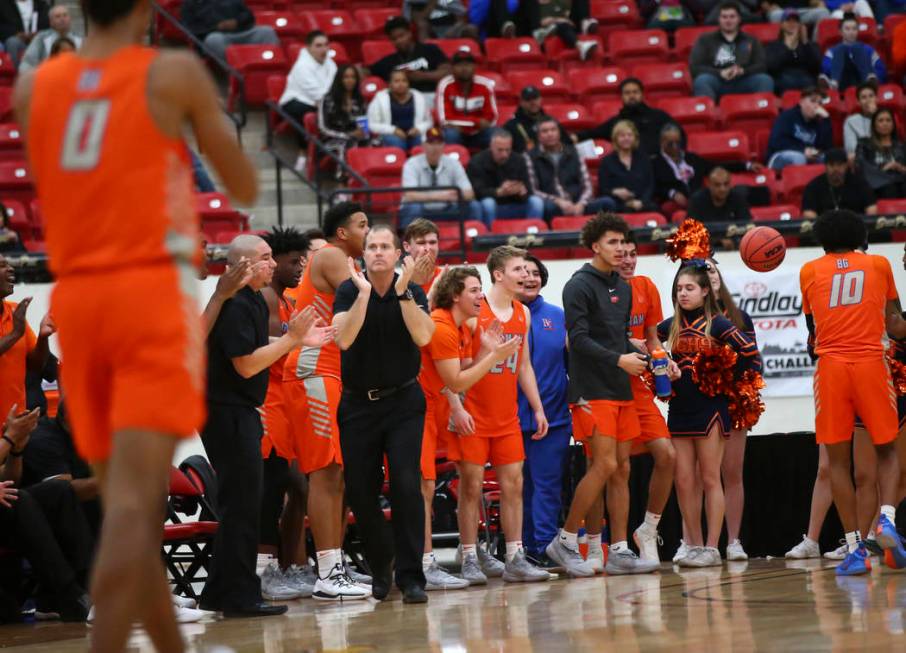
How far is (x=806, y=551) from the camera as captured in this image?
9.05 metres

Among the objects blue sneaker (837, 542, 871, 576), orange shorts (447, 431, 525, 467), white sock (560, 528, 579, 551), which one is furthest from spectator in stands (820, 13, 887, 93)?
blue sneaker (837, 542, 871, 576)

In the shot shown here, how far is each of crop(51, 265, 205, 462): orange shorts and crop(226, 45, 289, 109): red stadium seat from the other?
38.9ft

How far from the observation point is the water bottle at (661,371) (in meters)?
8.31

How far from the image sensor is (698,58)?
53.2ft

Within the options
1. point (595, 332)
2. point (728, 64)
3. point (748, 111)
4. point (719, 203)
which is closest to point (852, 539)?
point (595, 332)

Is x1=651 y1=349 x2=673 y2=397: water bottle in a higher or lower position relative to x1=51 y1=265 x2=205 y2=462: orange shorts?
lower

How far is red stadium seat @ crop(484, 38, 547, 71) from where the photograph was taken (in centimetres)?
1641

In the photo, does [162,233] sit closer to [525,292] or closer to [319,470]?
[319,470]

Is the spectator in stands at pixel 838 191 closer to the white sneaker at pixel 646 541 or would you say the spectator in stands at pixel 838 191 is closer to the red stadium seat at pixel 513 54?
the red stadium seat at pixel 513 54

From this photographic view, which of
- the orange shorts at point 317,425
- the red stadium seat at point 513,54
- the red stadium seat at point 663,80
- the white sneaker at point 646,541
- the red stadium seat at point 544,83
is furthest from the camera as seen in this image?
the red stadium seat at point 513,54

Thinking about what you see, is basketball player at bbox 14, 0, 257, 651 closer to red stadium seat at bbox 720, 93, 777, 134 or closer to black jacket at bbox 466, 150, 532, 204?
black jacket at bbox 466, 150, 532, 204

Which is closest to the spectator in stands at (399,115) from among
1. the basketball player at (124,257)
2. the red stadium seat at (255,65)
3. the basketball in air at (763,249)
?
the red stadium seat at (255,65)

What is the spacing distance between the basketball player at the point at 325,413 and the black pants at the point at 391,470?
33cm

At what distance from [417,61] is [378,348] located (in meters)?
8.91
